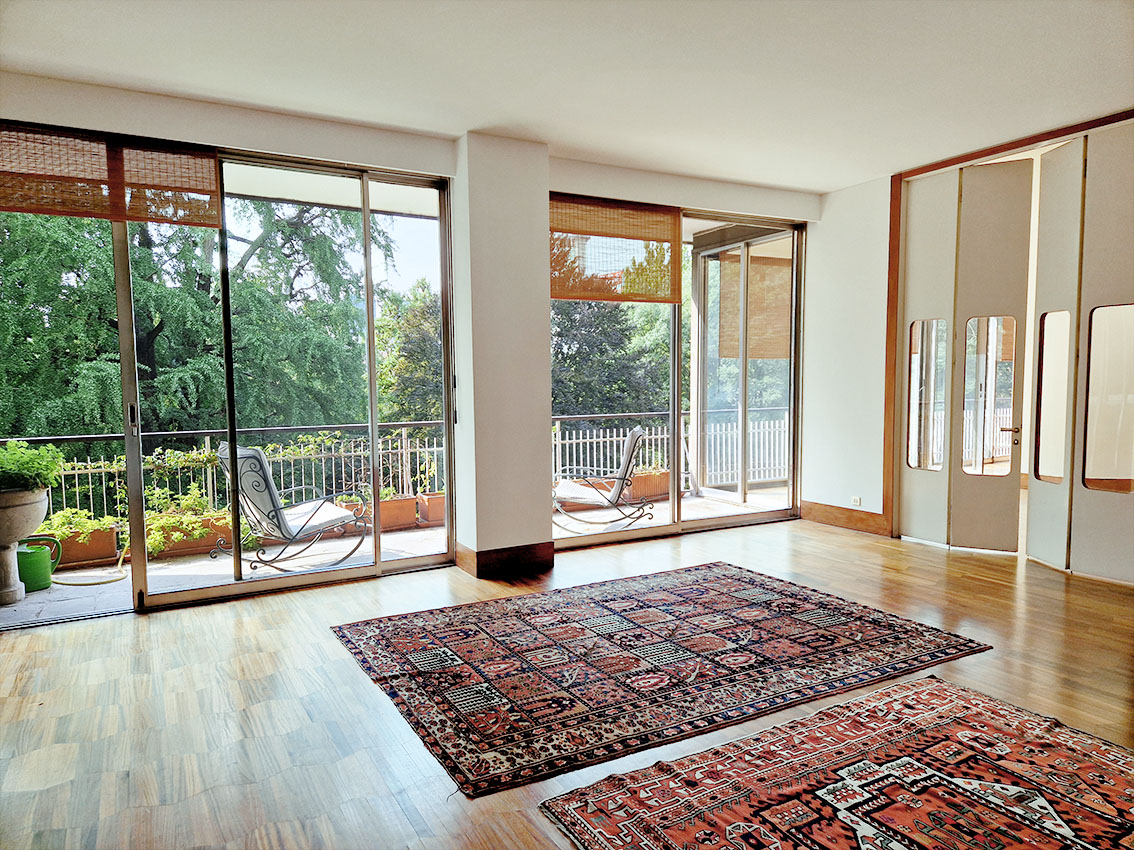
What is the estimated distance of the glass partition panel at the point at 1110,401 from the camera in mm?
4371

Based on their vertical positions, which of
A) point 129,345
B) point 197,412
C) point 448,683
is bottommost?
point 448,683

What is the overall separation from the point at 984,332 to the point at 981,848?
417 centimetres

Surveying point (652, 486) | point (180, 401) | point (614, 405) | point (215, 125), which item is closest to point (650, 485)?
point (652, 486)

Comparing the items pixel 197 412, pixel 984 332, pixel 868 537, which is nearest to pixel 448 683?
pixel 197 412

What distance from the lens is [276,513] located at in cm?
436

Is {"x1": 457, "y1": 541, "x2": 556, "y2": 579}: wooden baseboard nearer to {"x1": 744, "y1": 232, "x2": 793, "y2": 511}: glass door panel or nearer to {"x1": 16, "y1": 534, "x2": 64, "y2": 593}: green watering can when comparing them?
{"x1": 744, "y1": 232, "x2": 793, "y2": 511}: glass door panel

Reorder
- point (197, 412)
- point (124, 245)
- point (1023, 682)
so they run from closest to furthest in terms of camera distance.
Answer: point (1023, 682) < point (124, 245) < point (197, 412)

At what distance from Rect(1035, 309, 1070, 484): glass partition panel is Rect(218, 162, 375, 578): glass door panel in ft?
14.9

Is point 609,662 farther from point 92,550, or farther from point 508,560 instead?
point 92,550

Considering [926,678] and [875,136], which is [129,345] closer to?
[926,678]

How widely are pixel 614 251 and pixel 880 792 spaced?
13.7ft

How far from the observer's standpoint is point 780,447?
6551 mm

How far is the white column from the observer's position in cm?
460

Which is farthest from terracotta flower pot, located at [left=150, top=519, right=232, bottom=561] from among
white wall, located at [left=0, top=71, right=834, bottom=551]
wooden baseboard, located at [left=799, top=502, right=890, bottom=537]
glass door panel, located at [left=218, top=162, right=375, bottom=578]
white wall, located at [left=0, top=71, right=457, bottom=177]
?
wooden baseboard, located at [left=799, top=502, right=890, bottom=537]
